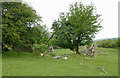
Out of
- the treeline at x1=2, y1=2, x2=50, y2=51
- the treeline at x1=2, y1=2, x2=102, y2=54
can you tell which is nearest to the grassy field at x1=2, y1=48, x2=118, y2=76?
the treeline at x1=2, y1=2, x2=50, y2=51

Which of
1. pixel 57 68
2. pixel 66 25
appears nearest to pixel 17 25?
pixel 66 25

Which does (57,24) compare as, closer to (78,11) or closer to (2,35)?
(78,11)

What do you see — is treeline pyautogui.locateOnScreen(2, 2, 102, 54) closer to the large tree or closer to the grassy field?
the large tree

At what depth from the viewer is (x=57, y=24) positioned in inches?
617

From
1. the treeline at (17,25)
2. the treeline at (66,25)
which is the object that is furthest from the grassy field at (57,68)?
the treeline at (66,25)

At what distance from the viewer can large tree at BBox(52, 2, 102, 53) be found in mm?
14266

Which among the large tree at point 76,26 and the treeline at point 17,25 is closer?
the treeline at point 17,25

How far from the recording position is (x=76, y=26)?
47.1 ft

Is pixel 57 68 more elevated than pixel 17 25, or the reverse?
pixel 17 25

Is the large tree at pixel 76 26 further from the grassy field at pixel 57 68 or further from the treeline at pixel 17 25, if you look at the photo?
the grassy field at pixel 57 68

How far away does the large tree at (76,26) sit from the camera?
14266 mm

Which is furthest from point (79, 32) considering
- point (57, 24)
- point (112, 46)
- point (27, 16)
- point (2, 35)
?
point (112, 46)

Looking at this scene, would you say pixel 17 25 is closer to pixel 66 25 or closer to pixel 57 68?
pixel 66 25

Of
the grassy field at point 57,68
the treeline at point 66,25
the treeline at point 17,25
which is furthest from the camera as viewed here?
the treeline at point 66,25
